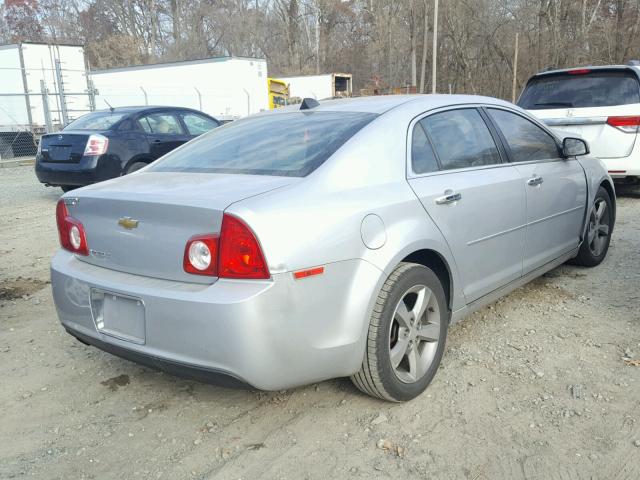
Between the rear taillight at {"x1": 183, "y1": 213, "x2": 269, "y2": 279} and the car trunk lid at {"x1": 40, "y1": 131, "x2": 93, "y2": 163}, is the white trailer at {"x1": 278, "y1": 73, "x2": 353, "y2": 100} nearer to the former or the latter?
the car trunk lid at {"x1": 40, "y1": 131, "x2": 93, "y2": 163}

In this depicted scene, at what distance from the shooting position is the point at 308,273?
2414 mm

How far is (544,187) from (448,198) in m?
1.25

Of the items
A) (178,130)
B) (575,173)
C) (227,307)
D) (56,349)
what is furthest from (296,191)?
(178,130)

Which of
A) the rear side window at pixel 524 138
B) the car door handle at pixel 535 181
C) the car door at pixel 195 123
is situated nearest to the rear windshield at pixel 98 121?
the car door at pixel 195 123

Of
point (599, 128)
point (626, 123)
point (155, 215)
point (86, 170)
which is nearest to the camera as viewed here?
point (155, 215)

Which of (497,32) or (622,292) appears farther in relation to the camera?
(497,32)

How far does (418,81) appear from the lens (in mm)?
47188

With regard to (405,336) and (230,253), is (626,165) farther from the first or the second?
(230,253)

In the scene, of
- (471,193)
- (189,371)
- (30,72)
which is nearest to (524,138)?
(471,193)

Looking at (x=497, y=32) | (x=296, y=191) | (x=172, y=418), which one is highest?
(x=497, y=32)

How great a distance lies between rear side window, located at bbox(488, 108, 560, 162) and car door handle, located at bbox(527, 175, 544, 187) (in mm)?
137

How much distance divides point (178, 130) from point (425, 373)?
7.32 meters

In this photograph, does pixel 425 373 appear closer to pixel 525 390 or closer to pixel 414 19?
pixel 525 390

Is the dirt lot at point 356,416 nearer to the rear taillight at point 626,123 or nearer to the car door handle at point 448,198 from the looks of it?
the car door handle at point 448,198
